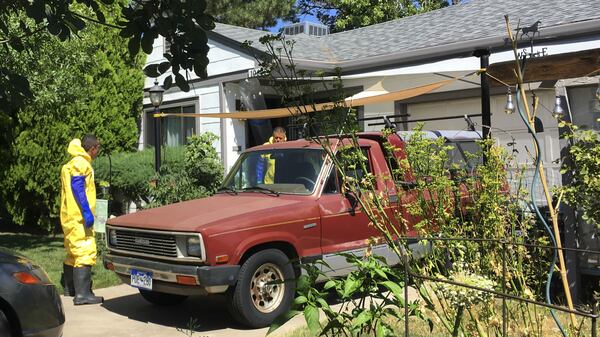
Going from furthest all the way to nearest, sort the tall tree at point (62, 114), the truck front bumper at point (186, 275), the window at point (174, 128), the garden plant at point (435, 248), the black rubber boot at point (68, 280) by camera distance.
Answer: the window at point (174, 128) → the tall tree at point (62, 114) → the black rubber boot at point (68, 280) → the truck front bumper at point (186, 275) → the garden plant at point (435, 248)

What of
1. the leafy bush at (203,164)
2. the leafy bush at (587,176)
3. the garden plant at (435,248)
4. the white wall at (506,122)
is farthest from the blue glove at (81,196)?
the white wall at (506,122)

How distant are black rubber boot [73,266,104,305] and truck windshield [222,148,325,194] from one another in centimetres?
193

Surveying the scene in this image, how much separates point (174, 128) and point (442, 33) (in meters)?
6.73

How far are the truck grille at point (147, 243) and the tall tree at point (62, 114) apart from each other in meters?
4.11

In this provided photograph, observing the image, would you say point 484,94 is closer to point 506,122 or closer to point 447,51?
point 506,122

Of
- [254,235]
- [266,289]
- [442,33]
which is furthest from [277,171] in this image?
[442,33]

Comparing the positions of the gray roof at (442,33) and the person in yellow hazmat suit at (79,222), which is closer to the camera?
the person in yellow hazmat suit at (79,222)

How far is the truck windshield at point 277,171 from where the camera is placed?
22.0 ft

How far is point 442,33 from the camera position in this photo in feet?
38.1

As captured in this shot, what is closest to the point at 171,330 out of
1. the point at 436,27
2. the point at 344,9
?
the point at 436,27

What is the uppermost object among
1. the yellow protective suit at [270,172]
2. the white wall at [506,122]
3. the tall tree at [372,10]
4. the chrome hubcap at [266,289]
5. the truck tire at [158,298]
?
the tall tree at [372,10]

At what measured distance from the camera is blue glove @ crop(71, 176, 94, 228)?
22.6 ft

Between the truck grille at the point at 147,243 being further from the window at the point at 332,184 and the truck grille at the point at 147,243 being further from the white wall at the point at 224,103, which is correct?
the white wall at the point at 224,103

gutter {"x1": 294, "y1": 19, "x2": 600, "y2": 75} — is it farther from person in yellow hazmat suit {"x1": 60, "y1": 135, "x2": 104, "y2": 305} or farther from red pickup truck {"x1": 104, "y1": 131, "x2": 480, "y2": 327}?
person in yellow hazmat suit {"x1": 60, "y1": 135, "x2": 104, "y2": 305}
